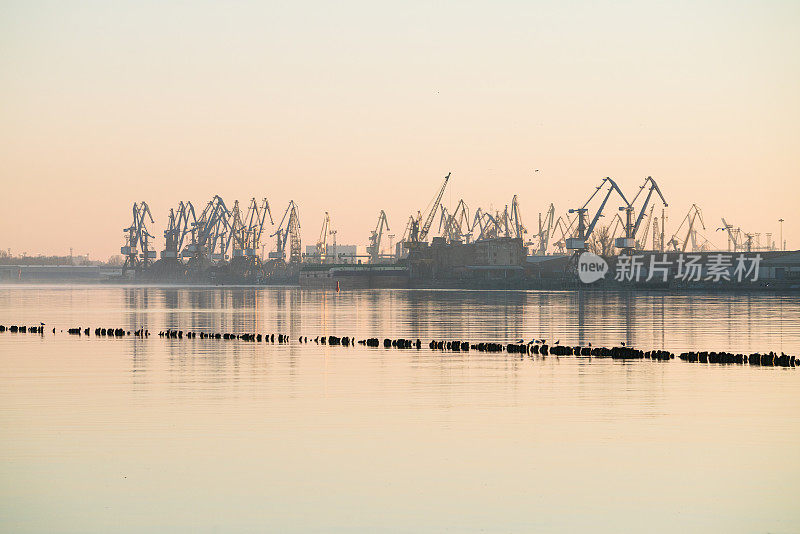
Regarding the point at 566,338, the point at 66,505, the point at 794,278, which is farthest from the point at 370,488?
the point at 794,278

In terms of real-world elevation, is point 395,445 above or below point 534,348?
below

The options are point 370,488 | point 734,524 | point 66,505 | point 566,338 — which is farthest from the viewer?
point 566,338

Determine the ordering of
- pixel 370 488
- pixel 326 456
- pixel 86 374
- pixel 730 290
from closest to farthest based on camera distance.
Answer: pixel 370 488
pixel 326 456
pixel 86 374
pixel 730 290

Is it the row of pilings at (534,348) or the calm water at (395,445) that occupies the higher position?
the row of pilings at (534,348)

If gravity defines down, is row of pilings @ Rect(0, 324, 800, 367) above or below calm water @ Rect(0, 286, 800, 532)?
above

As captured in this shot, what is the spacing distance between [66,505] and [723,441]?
17009mm

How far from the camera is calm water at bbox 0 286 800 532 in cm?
1956

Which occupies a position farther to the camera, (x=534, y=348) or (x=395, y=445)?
(x=534, y=348)

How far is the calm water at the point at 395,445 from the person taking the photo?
19562 mm

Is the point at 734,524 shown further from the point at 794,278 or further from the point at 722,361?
the point at 794,278

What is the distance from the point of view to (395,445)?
26297mm

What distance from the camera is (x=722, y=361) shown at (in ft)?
161

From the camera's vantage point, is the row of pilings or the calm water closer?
the calm water

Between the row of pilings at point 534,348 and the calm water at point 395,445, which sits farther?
the row of pilings at point 534,348
